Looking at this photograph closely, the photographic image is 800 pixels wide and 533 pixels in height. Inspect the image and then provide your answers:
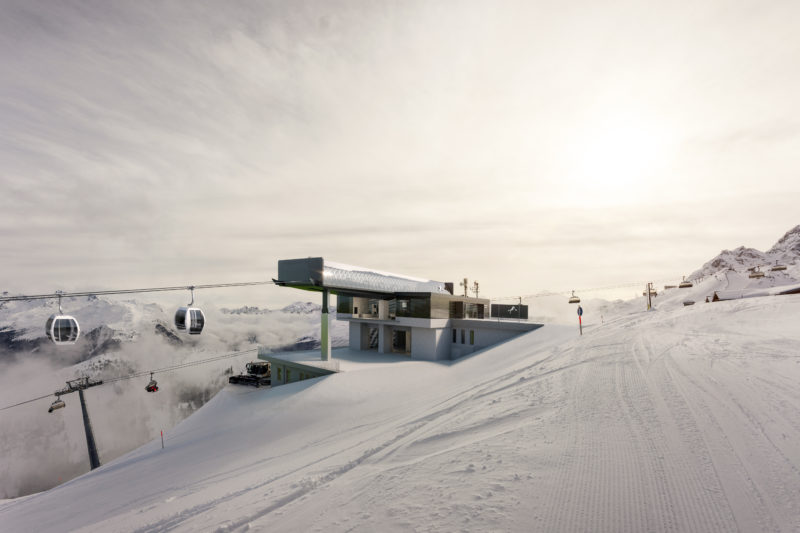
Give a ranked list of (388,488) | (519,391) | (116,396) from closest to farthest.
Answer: (388,488)
(519,391)
(116,396)

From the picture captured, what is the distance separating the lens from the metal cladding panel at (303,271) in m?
23.7

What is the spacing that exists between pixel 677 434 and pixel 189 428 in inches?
1004

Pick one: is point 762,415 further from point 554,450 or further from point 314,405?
point 314,405

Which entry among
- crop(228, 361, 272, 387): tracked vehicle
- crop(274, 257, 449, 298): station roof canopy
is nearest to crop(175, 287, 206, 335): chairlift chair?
crop(274, 257, 449, 298): station roof canopy

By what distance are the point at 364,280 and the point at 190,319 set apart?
50.5 ft

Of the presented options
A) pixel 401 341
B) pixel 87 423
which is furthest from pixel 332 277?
pixel 87 423

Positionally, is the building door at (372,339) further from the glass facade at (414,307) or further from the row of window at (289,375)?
the row of window at (289,375)

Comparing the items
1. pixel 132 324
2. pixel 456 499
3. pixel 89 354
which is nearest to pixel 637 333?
pixel 456 499

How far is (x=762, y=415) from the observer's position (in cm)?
692

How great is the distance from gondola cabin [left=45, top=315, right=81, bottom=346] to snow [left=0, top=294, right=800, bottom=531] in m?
6.15

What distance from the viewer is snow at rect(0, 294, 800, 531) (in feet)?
15.7

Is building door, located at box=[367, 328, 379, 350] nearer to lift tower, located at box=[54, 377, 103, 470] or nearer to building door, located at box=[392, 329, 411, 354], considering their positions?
building door, located at box=[392, 329, 411, 354]

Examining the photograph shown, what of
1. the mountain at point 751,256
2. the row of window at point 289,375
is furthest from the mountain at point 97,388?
the mountain at point 751,256

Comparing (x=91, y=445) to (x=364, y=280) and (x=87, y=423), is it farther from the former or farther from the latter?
(x=364, y=280)
